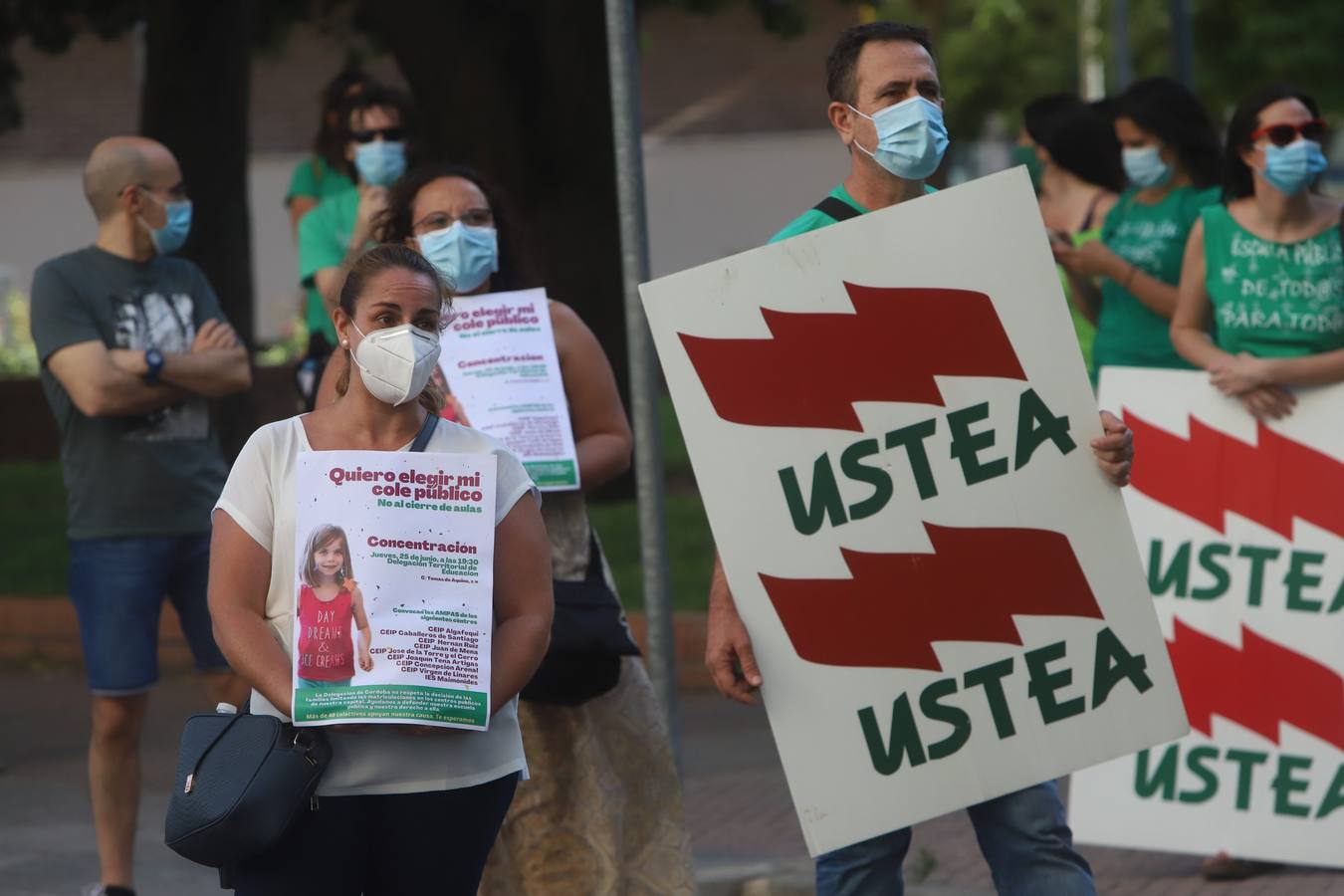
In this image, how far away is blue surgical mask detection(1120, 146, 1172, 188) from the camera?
22.4 ft

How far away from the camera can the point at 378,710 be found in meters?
3.33

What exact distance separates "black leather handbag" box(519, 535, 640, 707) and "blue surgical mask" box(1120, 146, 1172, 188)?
9.91 ft

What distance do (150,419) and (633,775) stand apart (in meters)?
1.67

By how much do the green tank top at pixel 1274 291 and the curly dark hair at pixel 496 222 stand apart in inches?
80.6

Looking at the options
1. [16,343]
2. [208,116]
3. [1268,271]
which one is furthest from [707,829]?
[16,343]

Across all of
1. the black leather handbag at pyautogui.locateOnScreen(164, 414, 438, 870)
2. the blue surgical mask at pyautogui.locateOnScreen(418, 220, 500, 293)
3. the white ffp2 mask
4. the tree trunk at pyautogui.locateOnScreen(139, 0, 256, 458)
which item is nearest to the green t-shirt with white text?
the blue surgical mask at pyautogui.locateOnScreen(418, 220, 500, 293)

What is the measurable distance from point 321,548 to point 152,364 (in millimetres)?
2116

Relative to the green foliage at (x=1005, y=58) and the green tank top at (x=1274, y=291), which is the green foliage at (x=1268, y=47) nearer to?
the green foliage at (x=1005, y=58)

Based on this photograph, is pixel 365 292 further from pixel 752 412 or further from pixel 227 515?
pixel 752 412

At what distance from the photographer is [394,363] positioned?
3482mm

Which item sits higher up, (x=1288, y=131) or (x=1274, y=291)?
(x=1288, y=131)

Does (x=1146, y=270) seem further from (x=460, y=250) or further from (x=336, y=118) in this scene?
(x=460, y=250)

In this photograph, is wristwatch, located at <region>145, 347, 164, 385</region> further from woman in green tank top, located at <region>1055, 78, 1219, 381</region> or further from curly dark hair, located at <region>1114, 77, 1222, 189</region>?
curly dark hair, located at <region>1114, 77, 1222, 189</region>

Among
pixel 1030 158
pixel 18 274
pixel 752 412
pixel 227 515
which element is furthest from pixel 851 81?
pixel 18 274
